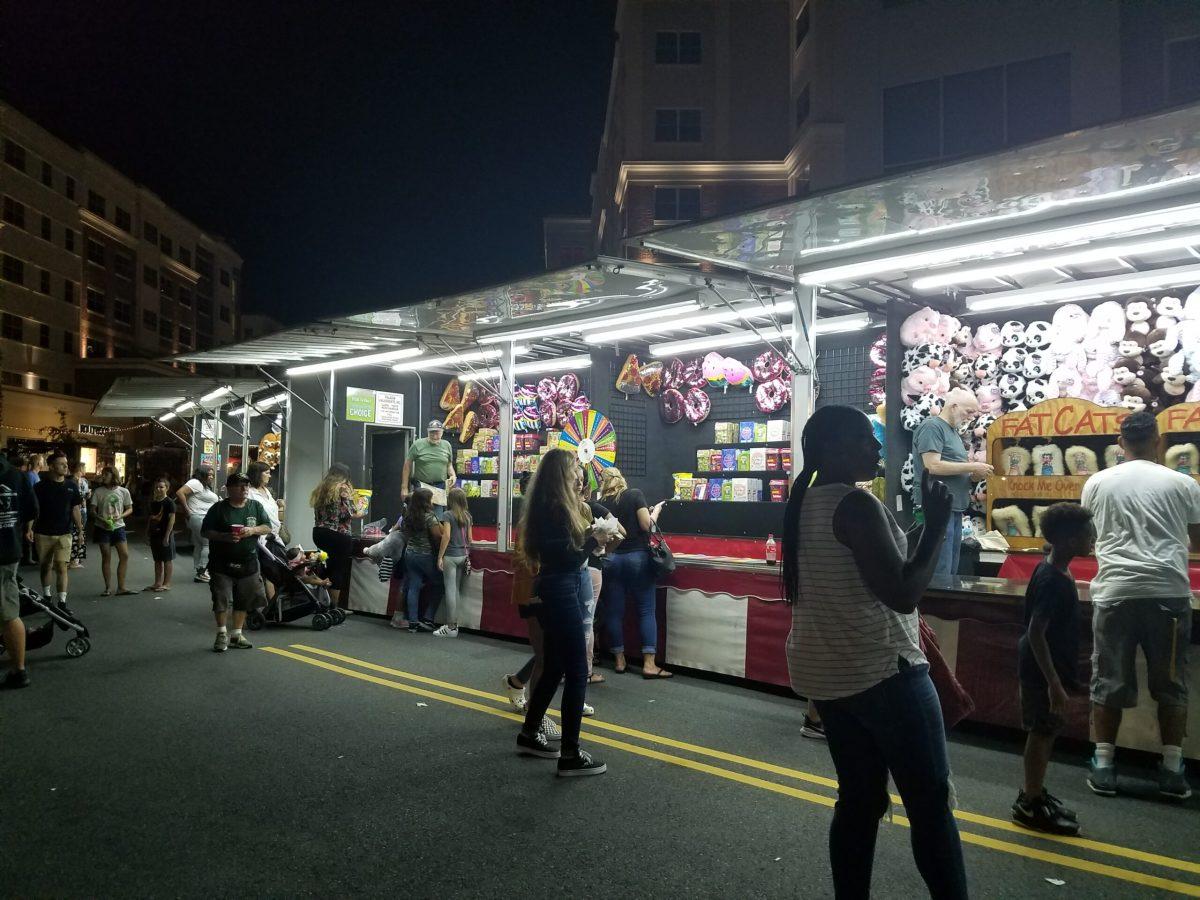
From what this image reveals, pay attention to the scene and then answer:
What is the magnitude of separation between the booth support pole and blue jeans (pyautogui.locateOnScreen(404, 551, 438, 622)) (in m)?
1.21

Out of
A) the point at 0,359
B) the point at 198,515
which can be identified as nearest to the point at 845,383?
the point at 198,515

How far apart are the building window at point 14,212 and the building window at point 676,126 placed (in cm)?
3418

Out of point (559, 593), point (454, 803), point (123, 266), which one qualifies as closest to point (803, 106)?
point (559, 593)

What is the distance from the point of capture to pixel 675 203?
104 ft

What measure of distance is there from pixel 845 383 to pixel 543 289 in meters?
4.42

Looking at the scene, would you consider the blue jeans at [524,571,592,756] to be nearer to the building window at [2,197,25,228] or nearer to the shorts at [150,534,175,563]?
the shorts at [150,534,175,563]

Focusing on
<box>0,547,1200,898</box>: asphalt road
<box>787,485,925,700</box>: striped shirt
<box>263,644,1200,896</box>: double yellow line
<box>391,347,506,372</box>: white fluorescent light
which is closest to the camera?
<box>787,485,925,700</box>: striped shirt

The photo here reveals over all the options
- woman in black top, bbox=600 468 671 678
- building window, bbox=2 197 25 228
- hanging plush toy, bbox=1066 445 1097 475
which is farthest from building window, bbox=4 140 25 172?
hanging plush toy, bbox=1066 445 1097 475

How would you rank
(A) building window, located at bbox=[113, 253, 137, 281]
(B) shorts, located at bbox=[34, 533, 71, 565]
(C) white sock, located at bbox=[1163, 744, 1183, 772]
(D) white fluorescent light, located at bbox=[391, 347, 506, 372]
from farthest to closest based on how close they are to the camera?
(A) building window, located at bbox=[113, 253, 137, 281] → (D) white fluorescent light, located at bbox=[391, 347, 506, 372] → (B) shorts, located at bbox=[34, 533, 71, 565] → (C) white sock, located at bbox=[1163, 744, 1183, 772]

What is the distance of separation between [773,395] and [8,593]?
899 cm

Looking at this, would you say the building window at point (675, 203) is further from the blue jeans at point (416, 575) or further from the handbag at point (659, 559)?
the handbag at point (659, 559)

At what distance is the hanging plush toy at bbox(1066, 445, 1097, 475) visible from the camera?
331 inches

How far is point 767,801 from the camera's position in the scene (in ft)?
14.5

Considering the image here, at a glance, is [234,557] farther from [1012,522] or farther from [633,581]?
[1012,522]
